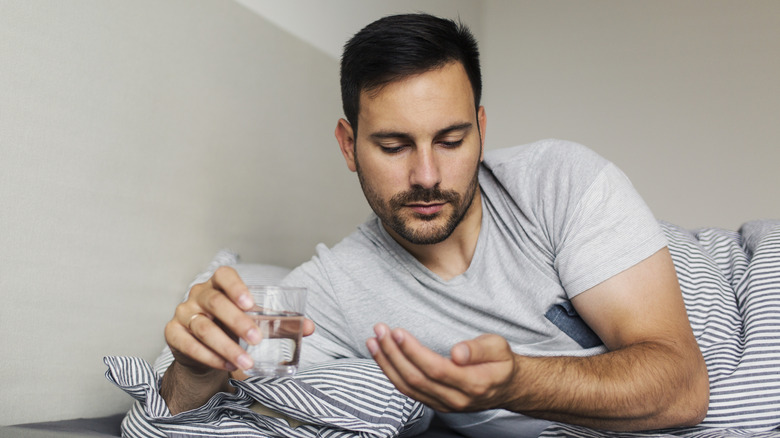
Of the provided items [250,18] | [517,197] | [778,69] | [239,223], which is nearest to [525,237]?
[517,197]

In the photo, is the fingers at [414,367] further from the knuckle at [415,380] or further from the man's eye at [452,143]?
the man's eye at [452,143]

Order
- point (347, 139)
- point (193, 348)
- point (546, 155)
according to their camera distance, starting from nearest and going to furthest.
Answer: point (193, 348), point (546, 155), point (347, 139)

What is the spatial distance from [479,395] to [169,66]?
127 centimetres

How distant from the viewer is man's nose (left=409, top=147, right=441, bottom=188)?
1.32 meters

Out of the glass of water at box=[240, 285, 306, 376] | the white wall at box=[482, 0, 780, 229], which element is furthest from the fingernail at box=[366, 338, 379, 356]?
the white wall at box=[482, 0, 780, 229]

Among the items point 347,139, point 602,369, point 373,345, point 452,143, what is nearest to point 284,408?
point 373,345

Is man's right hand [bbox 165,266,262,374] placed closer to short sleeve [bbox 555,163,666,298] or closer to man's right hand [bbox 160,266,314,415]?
man's right hand [bbox 160,266,314,415]

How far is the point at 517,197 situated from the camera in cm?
145

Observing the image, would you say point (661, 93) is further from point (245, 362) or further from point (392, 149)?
point (245, 362)

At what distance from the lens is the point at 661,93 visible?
3.57 meters

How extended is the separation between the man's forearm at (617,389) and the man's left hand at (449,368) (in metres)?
0.06

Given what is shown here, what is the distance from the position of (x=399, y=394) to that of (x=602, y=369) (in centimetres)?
37

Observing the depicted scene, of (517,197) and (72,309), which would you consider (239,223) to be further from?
(517,197)

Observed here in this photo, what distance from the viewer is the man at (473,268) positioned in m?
0.98
